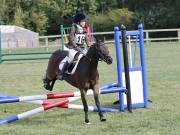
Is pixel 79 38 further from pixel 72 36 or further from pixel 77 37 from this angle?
pixel 72 36

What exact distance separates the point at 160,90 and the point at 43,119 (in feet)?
16.6

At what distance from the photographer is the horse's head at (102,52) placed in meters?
9.63

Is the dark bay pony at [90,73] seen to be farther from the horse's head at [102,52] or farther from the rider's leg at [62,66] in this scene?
the rider's leg at [62,66]

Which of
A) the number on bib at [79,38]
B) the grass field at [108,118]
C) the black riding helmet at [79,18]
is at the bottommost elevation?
the grass field at [108,118]

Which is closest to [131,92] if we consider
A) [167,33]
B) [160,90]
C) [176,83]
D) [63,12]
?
[160,90]

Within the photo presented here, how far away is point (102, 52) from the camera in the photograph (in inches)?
383

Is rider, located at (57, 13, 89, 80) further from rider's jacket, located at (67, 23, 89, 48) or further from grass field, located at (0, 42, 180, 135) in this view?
grass field, located at (0, 42, 180, 135)

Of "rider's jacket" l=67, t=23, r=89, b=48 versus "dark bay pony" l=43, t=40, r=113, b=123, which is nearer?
"dark bay pony" l=43, t=40, r=113, b=123

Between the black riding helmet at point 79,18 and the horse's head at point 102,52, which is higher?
the black riding helmet at point 79,18

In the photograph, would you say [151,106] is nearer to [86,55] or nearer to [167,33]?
[86,55]

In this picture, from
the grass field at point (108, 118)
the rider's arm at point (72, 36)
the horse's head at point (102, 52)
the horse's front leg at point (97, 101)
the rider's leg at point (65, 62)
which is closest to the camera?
the grass field at point (108, 118)

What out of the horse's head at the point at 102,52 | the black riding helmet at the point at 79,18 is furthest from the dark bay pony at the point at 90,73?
the black riding helmet at the point at 79,18

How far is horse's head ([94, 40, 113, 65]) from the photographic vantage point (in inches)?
379

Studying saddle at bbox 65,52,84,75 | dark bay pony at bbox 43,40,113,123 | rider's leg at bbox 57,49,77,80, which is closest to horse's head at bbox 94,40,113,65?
dark bay pony at bbox 43,40,113,123
